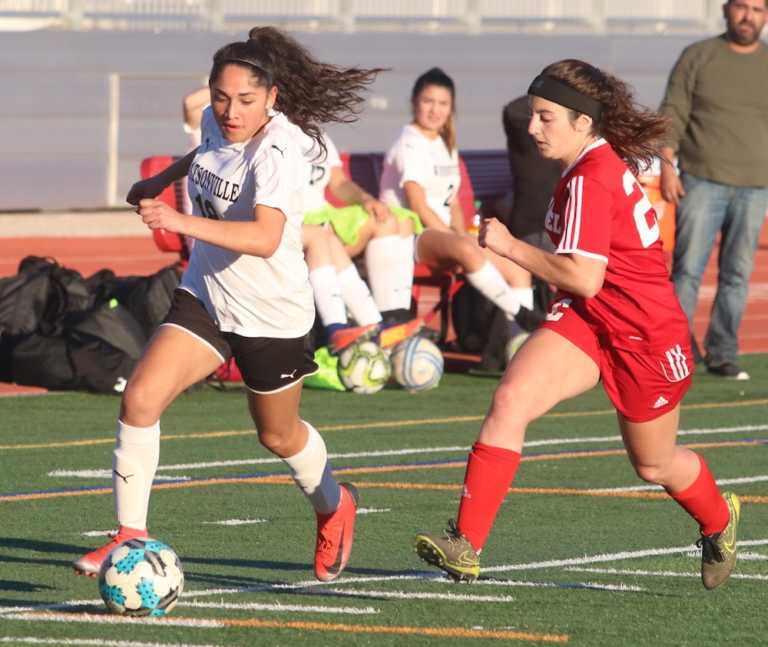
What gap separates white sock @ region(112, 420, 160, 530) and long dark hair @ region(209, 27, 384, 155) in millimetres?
1253

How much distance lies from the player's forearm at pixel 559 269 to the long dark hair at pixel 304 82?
1140mm

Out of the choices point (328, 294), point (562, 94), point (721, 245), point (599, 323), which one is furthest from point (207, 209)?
point (721, 245)

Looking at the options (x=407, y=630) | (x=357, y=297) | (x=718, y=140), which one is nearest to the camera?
(x=407, y=630)

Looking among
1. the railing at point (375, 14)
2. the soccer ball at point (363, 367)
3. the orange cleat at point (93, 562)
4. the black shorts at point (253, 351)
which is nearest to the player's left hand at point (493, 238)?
the black shorts at point (253, 351)

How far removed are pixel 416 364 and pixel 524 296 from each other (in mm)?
1320

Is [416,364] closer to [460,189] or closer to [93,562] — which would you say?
[460,189]

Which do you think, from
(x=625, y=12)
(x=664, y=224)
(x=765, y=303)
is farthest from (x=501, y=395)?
(x=625, y=12)

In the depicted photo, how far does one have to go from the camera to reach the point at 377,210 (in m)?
13.0

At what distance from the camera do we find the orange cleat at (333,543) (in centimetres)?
686

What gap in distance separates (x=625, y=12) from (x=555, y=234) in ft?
74.3

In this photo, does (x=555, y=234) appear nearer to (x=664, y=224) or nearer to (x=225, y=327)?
(x=225, y=327)

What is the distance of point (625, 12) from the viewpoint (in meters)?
28.7

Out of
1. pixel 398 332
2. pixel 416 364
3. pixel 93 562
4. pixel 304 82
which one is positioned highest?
pixel 304 82

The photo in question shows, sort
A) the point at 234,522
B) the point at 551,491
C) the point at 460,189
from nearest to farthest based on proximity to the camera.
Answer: the point at 234,522 → the point at 551,491 → the point at 460,189
